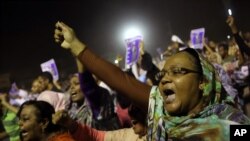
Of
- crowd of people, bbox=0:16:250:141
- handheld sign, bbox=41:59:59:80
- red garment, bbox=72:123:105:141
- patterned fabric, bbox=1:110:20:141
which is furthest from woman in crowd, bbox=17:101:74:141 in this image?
handheld sign, bbox=41:59:59:80

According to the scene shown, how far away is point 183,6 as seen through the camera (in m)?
18.3

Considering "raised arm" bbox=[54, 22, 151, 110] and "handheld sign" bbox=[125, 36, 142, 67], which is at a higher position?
"handheld sign" bbox=[125, 36, 142, 67]

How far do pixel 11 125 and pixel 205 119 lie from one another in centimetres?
418

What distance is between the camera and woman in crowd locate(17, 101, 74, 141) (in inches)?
151

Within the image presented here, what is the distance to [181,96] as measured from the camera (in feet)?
8.21

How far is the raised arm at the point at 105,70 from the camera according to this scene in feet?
8.68

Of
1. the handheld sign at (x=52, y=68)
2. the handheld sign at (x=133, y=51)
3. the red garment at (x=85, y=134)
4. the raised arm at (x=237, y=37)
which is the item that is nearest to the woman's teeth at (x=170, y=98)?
the red garment at (x=85, y=134)

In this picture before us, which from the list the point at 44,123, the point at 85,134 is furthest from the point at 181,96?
the point at 44,123

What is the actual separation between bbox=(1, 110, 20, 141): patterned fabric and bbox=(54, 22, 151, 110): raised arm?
343 centimetres

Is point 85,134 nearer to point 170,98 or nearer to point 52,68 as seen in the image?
point 170,98

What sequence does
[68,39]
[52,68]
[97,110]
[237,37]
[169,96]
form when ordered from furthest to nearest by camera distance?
1. [52,68]
2. [237,37]
3. [97,110]
4. [68,39]
5. [169,96]

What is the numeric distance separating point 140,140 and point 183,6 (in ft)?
50.7

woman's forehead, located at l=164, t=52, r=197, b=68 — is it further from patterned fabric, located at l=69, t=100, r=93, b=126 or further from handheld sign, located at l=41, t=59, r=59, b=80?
handheld sign, located at l=41, t=59, r=59, b=80

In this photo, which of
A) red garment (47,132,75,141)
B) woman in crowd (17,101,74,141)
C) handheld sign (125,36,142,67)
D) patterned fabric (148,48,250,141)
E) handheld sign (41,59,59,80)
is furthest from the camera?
handheld sign (41,59,59,80)
